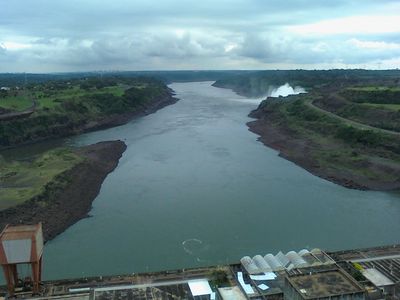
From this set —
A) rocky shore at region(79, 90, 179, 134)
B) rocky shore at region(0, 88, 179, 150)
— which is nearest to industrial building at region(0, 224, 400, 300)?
rocky shore at region(0, 88, 179, 150)

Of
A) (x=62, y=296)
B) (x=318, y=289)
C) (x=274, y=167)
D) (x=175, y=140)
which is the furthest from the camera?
(x=175, y=140)

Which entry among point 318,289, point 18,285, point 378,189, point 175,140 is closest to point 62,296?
point 18,285

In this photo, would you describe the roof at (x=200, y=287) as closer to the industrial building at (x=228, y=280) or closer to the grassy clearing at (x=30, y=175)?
the industrial building at (x=228, y=280)

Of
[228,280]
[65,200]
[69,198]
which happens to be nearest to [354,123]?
[69,198]

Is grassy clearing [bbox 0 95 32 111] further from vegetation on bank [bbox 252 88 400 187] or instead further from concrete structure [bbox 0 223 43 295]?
concrete structure [bbox 0 223 43 295]

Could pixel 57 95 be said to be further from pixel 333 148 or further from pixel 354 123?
pixel 333 148

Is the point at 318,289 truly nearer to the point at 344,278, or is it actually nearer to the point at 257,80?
the point at 344,278
